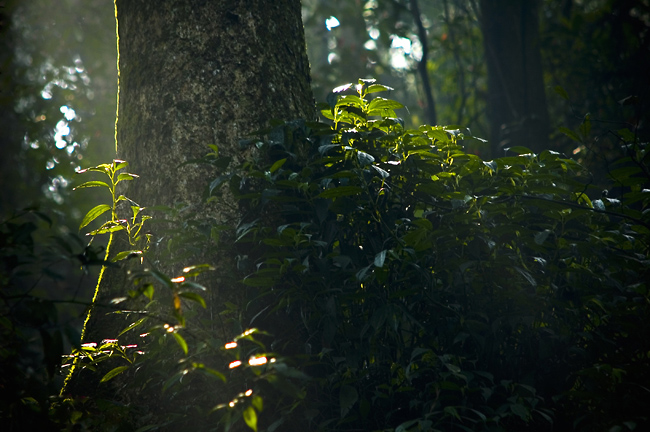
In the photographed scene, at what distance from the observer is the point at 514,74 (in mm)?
5781

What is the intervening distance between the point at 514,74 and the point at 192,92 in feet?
15.3

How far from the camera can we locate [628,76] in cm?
534

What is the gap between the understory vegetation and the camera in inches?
62.6

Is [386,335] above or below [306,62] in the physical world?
below

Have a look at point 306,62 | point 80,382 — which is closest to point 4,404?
point 80,382

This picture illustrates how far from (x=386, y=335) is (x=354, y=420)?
→ 0.29 m

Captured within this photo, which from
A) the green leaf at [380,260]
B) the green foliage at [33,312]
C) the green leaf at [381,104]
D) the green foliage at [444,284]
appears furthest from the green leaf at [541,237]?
the green foliage at [33,312]

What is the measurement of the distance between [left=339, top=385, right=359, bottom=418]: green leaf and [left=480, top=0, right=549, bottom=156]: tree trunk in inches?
176

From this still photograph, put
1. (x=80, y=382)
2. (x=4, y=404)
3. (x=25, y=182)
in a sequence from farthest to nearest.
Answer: (x=25, y=182)
(x=80, y=382)
(x=4, y=404)

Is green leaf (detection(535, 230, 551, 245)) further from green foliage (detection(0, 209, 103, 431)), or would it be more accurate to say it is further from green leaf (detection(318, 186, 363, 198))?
green foliage (detection(0, 209, 103, 431))

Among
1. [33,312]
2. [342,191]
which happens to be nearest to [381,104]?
[342,191]

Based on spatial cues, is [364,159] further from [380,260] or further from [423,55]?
[423,55]

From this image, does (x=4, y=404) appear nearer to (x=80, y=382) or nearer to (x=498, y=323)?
(x=80, y=382)

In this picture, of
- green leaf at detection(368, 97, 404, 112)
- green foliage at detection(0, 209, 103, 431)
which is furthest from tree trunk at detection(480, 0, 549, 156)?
green foliage at detection(0, 209, 103, 431)
